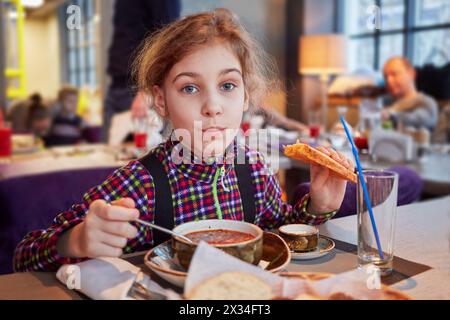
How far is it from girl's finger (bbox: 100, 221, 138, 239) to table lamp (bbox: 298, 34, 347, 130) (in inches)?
181

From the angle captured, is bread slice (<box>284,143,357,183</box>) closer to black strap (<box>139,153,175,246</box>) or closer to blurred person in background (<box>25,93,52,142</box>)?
black strap (<box>139,153,175,246</box>)

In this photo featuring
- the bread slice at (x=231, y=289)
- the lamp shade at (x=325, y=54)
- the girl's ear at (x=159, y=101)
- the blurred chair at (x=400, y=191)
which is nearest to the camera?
the bread slice at (x=231, y=289)

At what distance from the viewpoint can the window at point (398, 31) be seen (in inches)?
196

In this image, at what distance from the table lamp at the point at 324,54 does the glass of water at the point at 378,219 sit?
4412 mm

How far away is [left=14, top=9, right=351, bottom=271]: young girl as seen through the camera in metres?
0.85

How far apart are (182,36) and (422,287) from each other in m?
0.58

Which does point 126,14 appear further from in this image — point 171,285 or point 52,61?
point 52,61

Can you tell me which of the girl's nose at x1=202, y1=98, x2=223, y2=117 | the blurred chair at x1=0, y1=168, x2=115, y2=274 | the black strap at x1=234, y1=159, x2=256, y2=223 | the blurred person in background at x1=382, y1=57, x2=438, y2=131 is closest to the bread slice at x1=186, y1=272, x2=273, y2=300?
the girl's nose at x1=202, y1=98, x2=223, y2=117

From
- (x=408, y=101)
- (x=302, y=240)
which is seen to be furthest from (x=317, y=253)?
(x=408, y=101)

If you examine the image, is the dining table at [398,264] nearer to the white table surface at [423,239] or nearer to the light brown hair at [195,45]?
the white table surface at [423,239]

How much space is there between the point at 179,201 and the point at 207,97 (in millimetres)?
221

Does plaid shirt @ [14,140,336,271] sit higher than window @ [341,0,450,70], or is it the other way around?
window @ [341,0,450,70]

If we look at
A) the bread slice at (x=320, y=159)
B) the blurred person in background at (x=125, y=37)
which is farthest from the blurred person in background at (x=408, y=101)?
the bread slice at (x=320, y=159)

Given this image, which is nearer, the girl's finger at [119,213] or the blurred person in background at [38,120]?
the girl's finger at [119,213]
